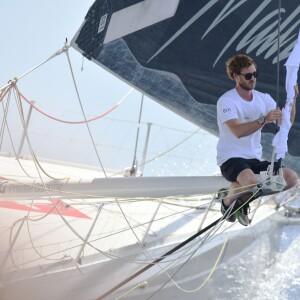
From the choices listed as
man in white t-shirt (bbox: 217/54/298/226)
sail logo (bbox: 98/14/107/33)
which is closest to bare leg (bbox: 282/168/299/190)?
man in white t-shirt (bbox: 217/54/298/226)

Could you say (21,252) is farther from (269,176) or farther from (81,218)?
(269,176)

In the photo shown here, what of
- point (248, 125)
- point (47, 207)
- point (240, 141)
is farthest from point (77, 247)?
point (248, 125)

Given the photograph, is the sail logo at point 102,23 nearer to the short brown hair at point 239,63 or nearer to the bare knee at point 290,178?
the short brown hair at point 239,63

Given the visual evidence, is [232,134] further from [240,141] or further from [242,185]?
[242,185]

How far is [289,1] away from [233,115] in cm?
91

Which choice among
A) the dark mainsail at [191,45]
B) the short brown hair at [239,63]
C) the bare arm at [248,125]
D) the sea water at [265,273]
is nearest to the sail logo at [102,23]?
the dark mainsail at [191,45]

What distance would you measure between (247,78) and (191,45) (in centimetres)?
63

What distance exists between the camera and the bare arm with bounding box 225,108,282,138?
5.93 ft

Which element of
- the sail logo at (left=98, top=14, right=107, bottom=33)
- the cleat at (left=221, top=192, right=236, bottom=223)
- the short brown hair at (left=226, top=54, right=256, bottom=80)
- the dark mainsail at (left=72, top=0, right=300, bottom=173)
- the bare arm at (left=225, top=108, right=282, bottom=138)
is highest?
the sail logo at (left=98, top=14, right=107, bottom=33)

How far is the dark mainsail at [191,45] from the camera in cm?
242

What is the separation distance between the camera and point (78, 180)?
1915 millimetres

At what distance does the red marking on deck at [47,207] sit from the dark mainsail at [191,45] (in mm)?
642

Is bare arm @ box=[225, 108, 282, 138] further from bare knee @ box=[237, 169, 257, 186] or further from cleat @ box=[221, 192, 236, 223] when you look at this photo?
cleat @ box=[221, 192, 236, 223]

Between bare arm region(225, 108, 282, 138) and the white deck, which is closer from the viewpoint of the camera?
bare arm region(225, 108, 282, 138)
